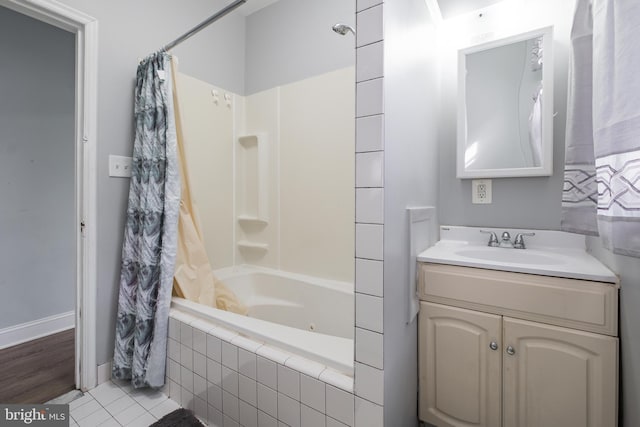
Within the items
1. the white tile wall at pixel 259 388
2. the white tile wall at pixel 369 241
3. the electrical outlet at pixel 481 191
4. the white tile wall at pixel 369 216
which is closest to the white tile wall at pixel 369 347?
the white tile wall at pixel 369 216

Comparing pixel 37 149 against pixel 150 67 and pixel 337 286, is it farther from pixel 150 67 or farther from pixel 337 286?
pixel 337 286

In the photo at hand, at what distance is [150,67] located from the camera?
1584 millimetres

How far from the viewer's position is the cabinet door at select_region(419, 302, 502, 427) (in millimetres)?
1104

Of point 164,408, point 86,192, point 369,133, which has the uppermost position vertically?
point 369,133

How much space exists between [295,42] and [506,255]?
197 centimetres

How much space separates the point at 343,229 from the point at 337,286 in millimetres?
381

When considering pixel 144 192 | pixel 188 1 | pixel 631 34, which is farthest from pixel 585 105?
pixel 188 1

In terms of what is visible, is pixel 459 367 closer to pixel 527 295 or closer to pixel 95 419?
pixel 527 295

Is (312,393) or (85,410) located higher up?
(312,393)

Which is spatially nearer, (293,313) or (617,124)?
(617,124)

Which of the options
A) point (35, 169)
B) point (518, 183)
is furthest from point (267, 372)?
point (35, 169)

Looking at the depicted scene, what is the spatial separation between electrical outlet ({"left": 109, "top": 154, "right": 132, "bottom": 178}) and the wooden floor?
119 centimetres

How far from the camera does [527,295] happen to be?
1040mm

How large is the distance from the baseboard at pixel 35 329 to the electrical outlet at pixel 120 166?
116 cm
